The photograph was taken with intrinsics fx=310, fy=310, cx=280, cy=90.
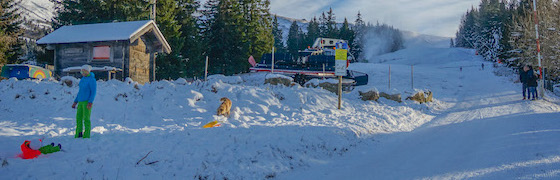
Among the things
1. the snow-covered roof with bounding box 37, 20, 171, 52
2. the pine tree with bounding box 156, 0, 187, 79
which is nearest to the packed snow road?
the snow-covered roof with bounding box 37, 20, 171, 52

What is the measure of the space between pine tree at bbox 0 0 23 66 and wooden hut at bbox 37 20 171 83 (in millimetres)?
6700

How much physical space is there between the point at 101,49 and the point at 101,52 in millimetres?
166

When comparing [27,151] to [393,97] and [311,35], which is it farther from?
[311,35]

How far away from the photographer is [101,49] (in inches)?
676

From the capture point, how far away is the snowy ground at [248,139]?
4539 mm

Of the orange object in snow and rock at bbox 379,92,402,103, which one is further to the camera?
rock at bbox 379,92,402,103

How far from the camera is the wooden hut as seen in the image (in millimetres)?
16562

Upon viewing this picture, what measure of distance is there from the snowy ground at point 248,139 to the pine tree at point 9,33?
15.8 metres

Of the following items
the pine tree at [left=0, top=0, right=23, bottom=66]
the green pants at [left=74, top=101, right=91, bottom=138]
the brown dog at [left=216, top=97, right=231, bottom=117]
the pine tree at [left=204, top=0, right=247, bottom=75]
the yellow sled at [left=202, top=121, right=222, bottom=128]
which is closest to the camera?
the green pants at [left=74, top=101, right=91, bottom=138]

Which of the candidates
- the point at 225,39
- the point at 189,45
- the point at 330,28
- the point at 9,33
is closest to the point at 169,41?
the point at 189,45

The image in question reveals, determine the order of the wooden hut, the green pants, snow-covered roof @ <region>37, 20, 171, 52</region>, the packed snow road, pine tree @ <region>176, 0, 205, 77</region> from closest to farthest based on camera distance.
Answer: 1. the packed snow road
2. the green pants
3. snow-covered roof @ <region>37, 20, 171, 52</region>
4. the wooden hut
5. pine tree @ <region>176, 0, 205, 77</region>

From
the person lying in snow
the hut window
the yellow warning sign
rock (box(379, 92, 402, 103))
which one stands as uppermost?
the hut window

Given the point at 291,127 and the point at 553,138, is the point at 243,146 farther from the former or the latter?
the point at 553,138

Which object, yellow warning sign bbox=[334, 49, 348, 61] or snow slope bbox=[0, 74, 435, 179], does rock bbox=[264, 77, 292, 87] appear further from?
yellow warning sign bbox=[334, 49, 348, 61]
